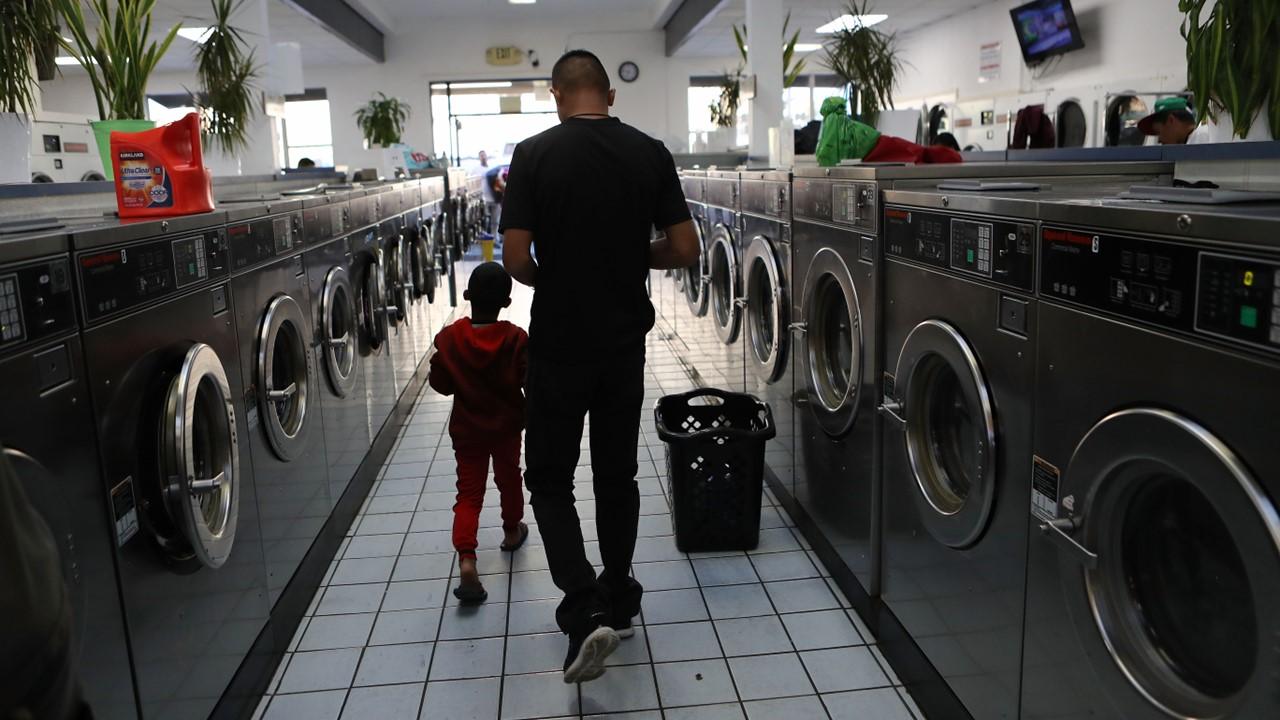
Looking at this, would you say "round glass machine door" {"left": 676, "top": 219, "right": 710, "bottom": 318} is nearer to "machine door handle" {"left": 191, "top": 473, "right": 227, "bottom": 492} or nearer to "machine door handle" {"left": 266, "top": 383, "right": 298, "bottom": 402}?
"machine door handle" {"left": 266, "top": 383, "right": 298, "bottom": 402}

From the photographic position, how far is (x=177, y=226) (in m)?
2.02

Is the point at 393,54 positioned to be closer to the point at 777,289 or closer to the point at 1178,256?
the point at 777,289

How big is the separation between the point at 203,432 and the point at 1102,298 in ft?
6.06

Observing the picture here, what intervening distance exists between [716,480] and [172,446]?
1.79 meters

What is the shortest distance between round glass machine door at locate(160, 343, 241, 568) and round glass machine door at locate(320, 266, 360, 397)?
1048 mm

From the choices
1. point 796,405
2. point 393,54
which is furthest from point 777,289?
point 393,54

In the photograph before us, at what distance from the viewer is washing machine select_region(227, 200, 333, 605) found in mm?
2457

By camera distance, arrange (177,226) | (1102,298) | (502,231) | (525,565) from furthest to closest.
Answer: (525,565) → (502,231) → (177,226) → (1102,298)

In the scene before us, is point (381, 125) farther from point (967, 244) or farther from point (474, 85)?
point (967, 244)

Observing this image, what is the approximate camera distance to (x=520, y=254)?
7.73ft

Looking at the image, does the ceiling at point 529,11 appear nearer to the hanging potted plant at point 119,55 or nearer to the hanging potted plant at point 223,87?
the hanging potted plant at point 223,87

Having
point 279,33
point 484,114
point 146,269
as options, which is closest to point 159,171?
point 146,269

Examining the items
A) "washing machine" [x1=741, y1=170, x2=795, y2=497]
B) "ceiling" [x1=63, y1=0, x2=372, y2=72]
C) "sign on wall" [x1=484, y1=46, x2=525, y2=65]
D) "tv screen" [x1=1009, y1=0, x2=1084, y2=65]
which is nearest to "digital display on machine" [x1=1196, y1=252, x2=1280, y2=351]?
"washing machine" [x1=741, y1=170, x2=795, y2=497]

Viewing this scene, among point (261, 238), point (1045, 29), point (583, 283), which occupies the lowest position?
point (583, 283)
